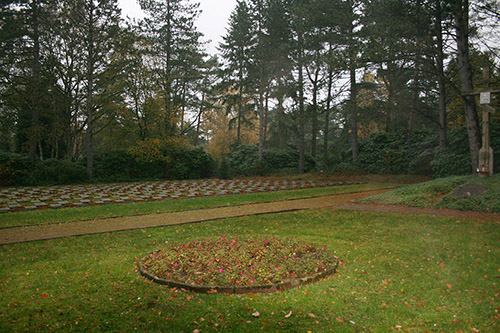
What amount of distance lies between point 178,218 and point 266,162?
1477 centimetres

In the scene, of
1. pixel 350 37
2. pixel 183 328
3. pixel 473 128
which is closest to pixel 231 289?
pixel 183 328

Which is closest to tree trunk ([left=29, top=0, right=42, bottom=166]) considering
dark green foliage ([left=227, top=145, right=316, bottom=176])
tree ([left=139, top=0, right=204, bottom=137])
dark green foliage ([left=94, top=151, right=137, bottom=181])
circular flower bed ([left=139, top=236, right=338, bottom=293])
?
dark green foliage ([left=94, top=151, right=137, bottom=181])

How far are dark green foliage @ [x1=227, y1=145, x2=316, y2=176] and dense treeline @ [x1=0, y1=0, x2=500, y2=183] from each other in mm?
94

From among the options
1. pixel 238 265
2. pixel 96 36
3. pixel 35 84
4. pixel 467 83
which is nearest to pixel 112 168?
pixel 35 84

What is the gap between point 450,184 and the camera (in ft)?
31.8

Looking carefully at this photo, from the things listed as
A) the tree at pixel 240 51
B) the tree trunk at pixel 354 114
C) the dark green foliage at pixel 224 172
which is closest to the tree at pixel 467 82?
the tree trunk at pixel 354 114

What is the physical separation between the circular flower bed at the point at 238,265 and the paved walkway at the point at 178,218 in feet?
7.35

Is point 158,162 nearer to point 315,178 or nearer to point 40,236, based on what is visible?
point 315,178

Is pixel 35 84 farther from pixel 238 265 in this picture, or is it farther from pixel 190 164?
pixel 238 265

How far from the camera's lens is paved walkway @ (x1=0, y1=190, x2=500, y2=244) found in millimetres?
6258

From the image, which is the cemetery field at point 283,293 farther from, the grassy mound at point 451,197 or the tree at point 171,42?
the tree at point 171,42

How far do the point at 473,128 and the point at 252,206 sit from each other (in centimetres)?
824

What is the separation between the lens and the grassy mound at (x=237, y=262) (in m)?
3.80

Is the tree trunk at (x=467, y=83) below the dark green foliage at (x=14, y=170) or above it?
above
